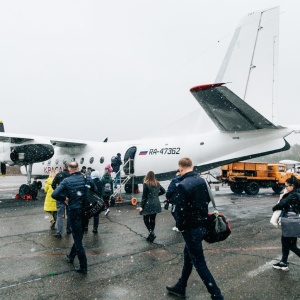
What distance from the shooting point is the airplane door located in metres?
16.1

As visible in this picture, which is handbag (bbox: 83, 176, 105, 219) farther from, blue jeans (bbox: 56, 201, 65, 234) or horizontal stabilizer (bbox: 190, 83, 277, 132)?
horizontal stabilizer (bbox: 190, 83, 277, 132)

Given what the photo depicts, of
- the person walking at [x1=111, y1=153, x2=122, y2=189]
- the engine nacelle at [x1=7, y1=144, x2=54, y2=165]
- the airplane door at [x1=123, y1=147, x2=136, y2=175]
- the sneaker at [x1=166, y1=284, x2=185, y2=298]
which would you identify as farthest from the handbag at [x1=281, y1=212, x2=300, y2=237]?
the engine nacelle at [x1=7, y1=144, x2=54, y2=165]

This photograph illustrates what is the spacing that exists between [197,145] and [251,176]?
882 cm

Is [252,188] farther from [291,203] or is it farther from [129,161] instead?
[291,203]

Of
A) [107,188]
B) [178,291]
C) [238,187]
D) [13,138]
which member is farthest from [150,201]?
[238,187]

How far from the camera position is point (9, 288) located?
4.88m

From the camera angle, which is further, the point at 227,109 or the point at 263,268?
the point at 227,109

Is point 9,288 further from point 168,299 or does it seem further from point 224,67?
point 224,67

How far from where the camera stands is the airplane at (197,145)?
31.8 ft

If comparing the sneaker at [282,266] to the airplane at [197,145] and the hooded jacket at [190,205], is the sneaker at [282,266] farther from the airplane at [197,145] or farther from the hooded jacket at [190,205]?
the airplane at [197,145]

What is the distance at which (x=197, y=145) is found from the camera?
44.2 ft

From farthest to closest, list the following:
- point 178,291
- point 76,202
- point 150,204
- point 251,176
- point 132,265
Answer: point 251,176
point 150,204
point 132,265
point 76,202
point 178,291

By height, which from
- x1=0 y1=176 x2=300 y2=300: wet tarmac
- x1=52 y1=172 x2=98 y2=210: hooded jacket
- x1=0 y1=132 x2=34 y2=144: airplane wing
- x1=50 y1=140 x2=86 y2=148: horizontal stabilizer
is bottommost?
x1=0 y1=176 x2=300 y2=300: wet tarmac

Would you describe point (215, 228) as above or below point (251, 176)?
above
